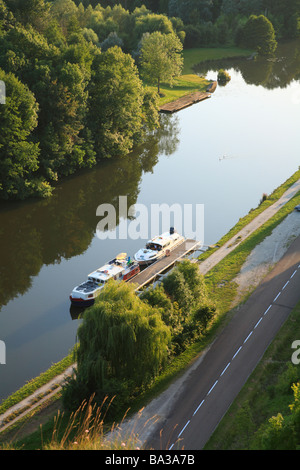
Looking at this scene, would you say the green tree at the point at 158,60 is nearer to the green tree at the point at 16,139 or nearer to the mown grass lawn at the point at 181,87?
the mown grass lawn at the point at 181,87

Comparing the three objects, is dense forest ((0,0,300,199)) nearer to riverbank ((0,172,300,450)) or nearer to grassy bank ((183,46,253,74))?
riverbank ((0,172,300,450))

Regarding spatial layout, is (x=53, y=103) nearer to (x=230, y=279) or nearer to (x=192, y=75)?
(x=230, y=279)

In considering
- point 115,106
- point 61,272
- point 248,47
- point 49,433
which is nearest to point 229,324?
point 49,433

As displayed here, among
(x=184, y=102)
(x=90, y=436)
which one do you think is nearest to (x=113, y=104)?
(x=184, y=102)

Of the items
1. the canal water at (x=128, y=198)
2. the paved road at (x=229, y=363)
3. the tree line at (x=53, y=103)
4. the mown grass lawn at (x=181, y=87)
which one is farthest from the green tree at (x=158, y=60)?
the paved road at (x=229, y=363)

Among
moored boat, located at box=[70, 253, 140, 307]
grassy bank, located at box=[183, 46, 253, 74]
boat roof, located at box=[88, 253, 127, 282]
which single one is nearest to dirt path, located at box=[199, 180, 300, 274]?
moored boat, located at box=[70, 253, 140, 307]

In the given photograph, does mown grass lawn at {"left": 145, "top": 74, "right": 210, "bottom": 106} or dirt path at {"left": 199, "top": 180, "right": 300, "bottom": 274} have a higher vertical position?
mown grass lawn at {"left": 145, "top": 74, "right": 210, "bottom": 106}
